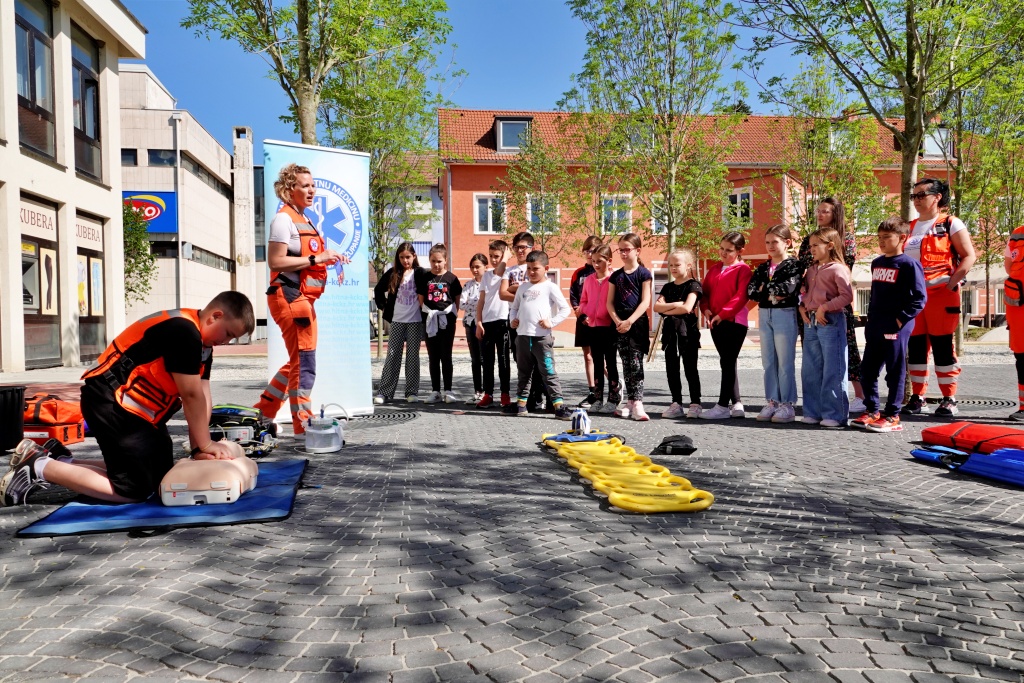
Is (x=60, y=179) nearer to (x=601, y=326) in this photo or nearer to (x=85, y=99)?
(x=85, y=99)

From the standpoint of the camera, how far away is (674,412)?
8.94m

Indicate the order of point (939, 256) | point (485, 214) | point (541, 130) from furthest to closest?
point (485, 214) → point (541, 130) → point (939, 256)

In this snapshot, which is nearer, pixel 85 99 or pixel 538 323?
pixel 538 323

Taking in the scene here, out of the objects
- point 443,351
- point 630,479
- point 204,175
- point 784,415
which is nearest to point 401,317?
point 443,351

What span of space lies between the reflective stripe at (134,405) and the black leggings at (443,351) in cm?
601

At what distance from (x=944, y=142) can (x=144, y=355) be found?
86.3ft

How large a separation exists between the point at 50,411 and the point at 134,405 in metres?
3.32

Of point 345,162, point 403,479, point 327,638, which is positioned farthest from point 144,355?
point 345,162

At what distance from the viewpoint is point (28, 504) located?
183 inches

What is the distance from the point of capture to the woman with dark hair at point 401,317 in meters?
10.4

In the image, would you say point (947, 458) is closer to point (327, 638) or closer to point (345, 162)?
point (327, 638)

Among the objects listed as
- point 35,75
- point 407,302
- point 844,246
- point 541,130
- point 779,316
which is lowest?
point 779,316

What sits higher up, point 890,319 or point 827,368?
point 890,319

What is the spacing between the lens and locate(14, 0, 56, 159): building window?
652 inches
